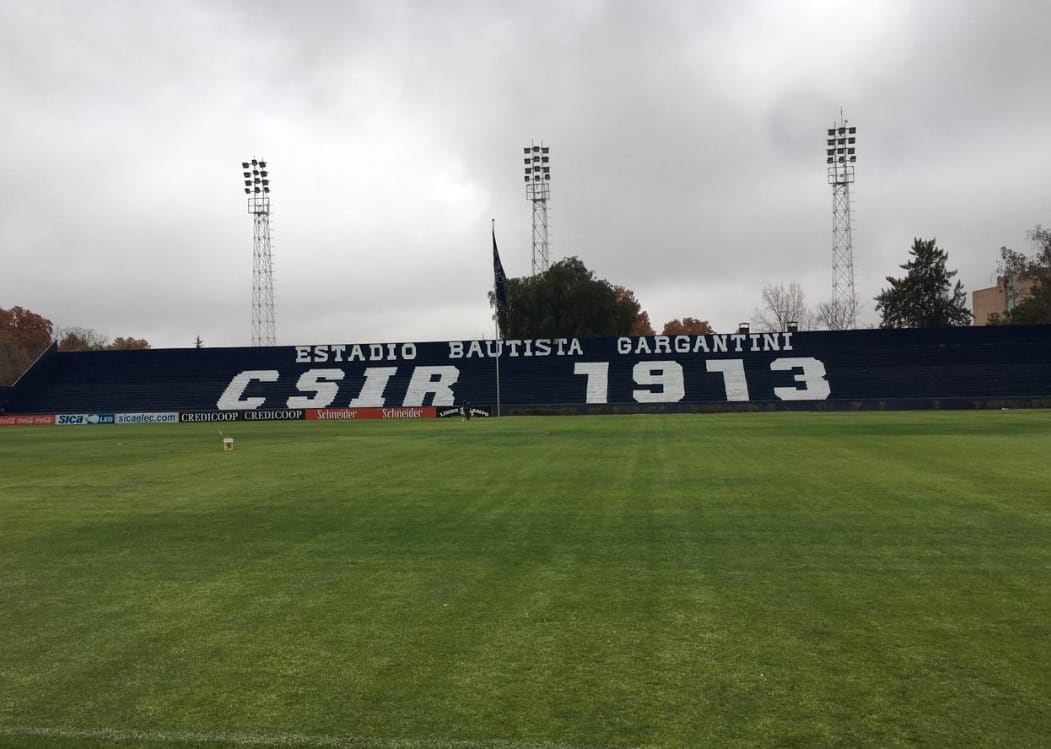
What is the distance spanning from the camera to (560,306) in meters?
75.4

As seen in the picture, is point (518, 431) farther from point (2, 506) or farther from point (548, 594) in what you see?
point (548, 594)

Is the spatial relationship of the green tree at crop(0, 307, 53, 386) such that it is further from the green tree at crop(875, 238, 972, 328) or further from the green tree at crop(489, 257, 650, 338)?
the green tree at crop(875, 238, 972, 328)

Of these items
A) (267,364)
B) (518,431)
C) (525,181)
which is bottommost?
(518,431)

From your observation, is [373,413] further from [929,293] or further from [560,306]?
[929,293]

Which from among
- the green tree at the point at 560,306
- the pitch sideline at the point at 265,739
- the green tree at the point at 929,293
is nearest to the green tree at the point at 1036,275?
the green tree at the point at 929,293

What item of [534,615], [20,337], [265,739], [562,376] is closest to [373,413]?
[562,376]

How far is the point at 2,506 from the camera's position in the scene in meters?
13.7

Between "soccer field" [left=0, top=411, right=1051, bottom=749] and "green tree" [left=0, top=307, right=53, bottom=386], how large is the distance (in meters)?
95.2

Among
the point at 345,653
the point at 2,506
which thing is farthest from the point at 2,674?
the point at 2,506

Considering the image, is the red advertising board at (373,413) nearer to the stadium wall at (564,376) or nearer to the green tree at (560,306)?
the stadium wall at (564,376)

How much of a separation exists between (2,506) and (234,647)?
10.7 metres

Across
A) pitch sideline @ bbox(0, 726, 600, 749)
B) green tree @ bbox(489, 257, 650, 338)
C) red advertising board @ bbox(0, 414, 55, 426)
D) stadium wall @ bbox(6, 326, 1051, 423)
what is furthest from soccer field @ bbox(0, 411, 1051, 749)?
green tree @ bbox(489, 257, 650, 338)

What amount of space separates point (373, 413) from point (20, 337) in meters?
71.3

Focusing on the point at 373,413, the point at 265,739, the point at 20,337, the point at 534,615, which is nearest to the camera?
the point at 265,739
